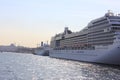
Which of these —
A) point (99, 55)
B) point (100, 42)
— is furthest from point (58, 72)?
point (100, 42)

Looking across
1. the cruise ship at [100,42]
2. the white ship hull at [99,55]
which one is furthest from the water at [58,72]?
the cruise ship at [100,42]

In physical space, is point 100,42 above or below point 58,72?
above

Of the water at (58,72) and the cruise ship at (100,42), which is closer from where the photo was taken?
the water at (58,72)

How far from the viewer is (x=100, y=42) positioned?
81.9 m

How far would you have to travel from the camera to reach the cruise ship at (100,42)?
7380cm

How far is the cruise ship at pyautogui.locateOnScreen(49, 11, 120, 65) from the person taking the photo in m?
73.8

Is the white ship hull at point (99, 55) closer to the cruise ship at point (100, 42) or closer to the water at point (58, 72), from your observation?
the cruise ship at point (100, 42)

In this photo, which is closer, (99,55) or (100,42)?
(99,55)

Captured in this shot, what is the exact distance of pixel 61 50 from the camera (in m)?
126

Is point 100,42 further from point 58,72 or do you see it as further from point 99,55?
point 58,72

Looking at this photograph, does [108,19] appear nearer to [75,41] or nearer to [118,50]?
[118,50]

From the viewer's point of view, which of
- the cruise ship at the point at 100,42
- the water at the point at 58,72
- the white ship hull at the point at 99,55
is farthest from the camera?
the cruise ship at the point at 100,42

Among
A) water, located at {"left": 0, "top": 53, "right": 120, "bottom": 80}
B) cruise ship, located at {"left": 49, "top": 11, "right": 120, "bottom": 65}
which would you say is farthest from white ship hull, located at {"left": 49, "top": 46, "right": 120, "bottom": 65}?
water, located at {"left": 0, "top": 53, "right": 120, "bottom": 80}

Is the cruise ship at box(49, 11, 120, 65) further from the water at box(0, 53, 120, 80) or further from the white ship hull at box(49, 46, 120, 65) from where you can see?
the water at box(0, 53, 120, 80)
